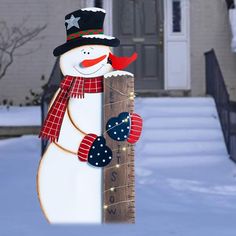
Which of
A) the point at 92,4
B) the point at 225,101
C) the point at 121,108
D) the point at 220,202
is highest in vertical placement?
the point at 92,4

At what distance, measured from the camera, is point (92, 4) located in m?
9.39

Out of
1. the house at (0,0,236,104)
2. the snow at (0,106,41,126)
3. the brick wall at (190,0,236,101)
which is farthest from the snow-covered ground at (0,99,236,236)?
the brick wall at (190,0,236,101)

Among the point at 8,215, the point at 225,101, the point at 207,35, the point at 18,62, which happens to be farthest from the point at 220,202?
the point at 18,62

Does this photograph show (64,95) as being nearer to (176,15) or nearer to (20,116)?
(20,116)

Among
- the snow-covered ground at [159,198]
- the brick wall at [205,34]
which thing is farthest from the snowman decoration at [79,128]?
the brick wall at [205,34]

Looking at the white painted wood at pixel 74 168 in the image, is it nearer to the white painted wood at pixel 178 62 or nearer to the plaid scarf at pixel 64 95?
the plaid scarf at pixel 64 95

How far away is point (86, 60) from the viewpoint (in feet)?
7.97

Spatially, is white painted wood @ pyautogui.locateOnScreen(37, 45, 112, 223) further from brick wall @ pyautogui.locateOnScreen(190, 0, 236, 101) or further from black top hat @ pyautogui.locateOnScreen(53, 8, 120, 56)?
brick wall @ pyautogui.locateOnScreen(190, 0, 236, 101)

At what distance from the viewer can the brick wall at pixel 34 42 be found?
30.7 feet

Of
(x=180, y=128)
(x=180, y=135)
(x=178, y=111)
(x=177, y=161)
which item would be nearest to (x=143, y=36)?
(x=178, y=111)

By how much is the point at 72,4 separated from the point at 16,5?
4.05ft

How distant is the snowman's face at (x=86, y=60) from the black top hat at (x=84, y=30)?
0.10 feet

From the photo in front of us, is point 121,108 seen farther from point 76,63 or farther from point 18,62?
point 18,62

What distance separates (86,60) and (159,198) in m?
2.29
